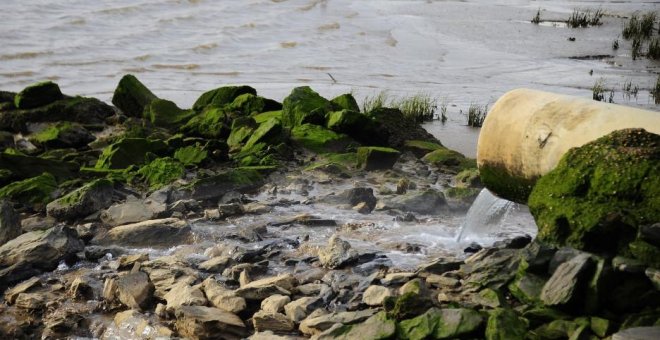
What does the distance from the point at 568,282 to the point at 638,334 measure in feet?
2.40

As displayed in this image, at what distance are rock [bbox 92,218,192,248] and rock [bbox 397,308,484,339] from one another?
342 cm

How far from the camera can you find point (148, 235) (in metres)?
9.20

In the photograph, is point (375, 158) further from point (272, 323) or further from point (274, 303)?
point (272, 323)

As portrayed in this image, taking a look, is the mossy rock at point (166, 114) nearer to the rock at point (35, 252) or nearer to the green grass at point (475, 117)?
the green grass at point (475, 117)

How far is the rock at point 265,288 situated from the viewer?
738 cm

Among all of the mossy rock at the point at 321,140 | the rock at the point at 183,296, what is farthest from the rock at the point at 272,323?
the mossy rock at the point at 321,140

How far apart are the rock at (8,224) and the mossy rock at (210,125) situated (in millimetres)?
4069

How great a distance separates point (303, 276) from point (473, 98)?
35.7 feet

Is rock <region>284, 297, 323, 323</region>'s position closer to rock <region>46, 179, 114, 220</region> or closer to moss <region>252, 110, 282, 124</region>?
rock <region>46, 179, 114, 220</region>

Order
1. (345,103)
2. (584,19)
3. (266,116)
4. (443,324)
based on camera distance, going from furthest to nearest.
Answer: (584,19)
(345,103)
(266,116)
(443,324)

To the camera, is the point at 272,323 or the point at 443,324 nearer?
the point at 443,324

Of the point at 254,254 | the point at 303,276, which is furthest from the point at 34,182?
the point at 303,276

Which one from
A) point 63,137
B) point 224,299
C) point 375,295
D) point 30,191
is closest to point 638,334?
point 375,295

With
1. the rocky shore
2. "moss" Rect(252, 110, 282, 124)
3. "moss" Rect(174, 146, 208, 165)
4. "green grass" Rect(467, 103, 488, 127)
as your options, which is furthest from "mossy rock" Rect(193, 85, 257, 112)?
"green grass" Rect(467, 103, 488, 127)
